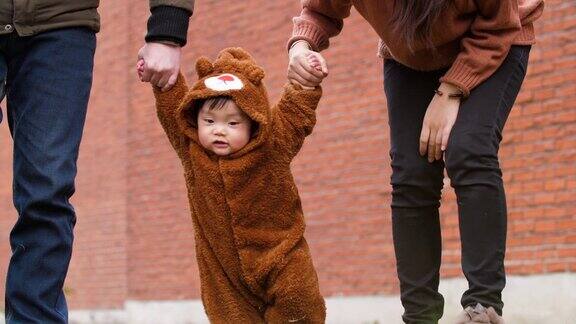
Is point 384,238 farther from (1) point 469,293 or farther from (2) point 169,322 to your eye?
(1) point 469,293

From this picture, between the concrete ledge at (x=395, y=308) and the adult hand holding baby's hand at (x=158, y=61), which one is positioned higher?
the adult hand holding baby's hand at (x=158, y=61)

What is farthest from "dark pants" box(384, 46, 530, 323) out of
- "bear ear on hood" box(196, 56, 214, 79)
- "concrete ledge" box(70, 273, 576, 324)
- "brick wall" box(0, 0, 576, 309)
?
"brick wall" box(0, 0, 576, 309)

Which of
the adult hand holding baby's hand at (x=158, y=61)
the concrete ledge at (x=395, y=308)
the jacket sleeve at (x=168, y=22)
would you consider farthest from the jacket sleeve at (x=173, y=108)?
the concrete ledge at (x=395, y=308)

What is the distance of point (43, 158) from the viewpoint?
377 cm

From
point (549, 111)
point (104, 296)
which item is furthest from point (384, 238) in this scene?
point (104, 296)

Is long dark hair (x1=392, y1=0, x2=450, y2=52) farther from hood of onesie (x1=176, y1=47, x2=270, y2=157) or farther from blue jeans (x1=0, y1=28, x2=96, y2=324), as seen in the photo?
blue jeans (x1=0, y1=28, x2=96, y2=324)

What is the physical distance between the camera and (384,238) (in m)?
8.62

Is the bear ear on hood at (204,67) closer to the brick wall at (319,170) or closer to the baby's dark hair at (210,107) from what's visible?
the baby's dark hair at (210,107)

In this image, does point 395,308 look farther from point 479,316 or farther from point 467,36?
point 479,316

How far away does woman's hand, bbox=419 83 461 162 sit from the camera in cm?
363

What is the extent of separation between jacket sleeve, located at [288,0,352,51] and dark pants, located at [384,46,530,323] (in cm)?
30

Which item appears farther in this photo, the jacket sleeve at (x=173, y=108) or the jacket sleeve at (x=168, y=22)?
the jacket sleeve at (x=173, y=108)

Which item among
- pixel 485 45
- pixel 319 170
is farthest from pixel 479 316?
pixel 319 170

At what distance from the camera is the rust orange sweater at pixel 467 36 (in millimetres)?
3594
